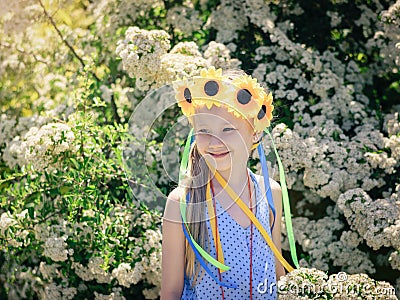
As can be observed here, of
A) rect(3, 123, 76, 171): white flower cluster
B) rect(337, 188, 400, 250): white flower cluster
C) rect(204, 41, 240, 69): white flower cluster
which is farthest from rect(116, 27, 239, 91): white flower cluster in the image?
rect(337, 188, 400, 250): white flower cluster

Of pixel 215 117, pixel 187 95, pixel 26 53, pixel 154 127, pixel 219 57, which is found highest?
pixel 26 53

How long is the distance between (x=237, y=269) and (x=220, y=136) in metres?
0.51

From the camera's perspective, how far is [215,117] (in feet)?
7.43

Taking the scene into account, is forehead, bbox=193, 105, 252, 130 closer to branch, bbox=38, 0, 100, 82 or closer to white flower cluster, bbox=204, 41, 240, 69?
white flower cluster, bbox=204, 41, 240, 69

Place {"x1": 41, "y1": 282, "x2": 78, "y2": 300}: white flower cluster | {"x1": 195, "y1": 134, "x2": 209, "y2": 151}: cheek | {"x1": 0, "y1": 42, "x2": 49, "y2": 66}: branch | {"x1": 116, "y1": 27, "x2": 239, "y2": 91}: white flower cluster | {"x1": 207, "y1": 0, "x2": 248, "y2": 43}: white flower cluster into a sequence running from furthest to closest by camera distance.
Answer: {"x1": 0, "y1": 42, "x2": 49, "y2": 66}: branch → {"x1": 207, "y1": 0, "x2": 248, "y2": 43}: white flower cluster → {"x1": 41, "y1": 282, "x2": 78, "y2": 300}: white flower cluster → {"x1": 116, "y1": 27, "x2": 239, "y2": 91}: white flower cluster → {"x1": 195, "y1": 134, "x2": 209, "y2": 151}: cheek

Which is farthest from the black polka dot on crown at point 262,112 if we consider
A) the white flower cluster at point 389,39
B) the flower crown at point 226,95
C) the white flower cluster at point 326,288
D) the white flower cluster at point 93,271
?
the white flower cluster at point 389,39

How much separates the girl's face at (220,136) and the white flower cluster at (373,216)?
93 cm

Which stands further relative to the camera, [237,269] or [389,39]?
[389,39]

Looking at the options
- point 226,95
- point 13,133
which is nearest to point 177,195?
point 226,95

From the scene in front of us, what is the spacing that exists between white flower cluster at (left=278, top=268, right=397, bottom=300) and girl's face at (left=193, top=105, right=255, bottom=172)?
1.51 ft

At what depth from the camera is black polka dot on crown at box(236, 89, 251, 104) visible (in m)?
2.32

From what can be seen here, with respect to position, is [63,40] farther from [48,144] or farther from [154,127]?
[48,144]

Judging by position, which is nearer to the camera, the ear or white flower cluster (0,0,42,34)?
the ear

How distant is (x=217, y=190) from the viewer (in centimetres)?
243
